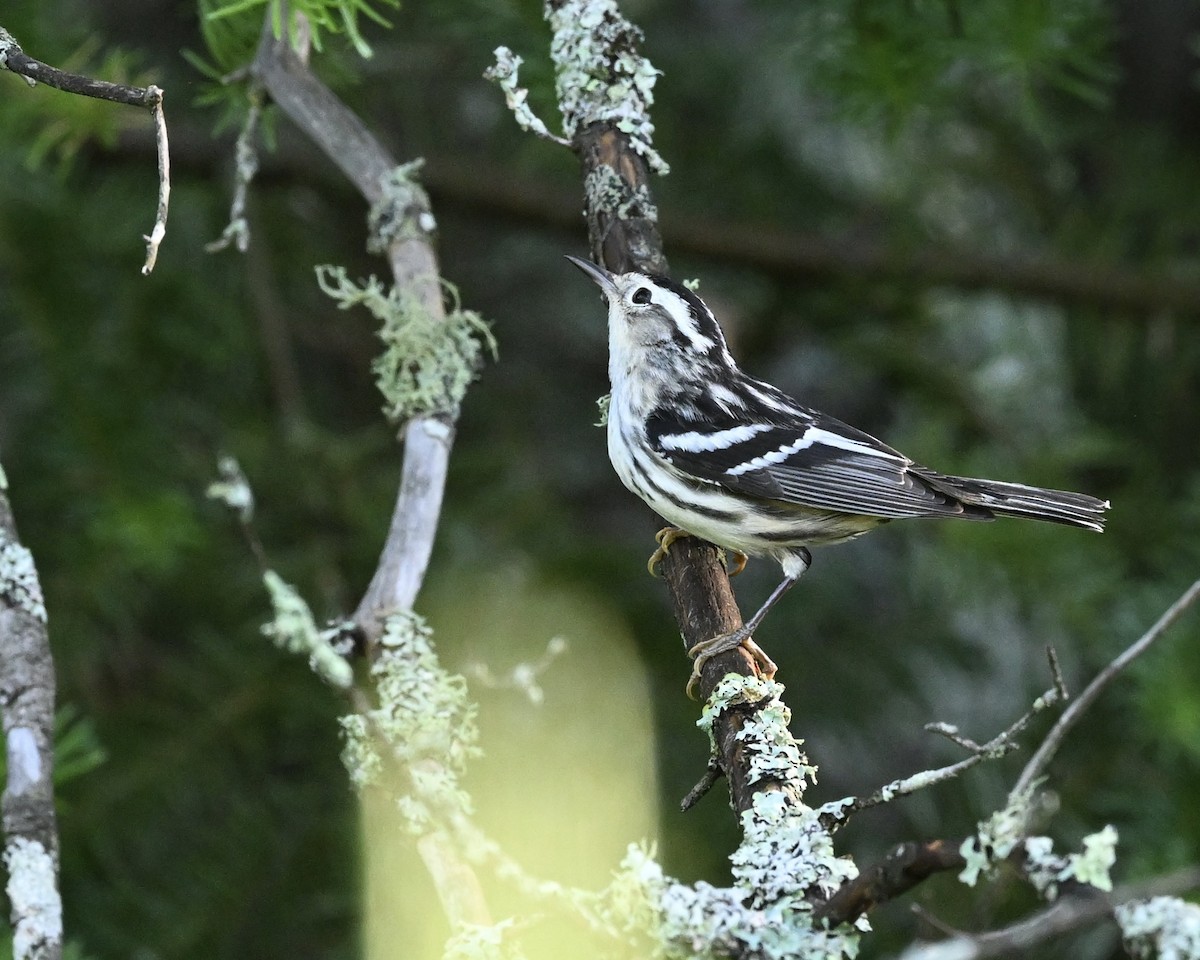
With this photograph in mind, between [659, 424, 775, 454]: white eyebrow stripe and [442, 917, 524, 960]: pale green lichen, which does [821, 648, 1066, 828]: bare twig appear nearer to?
[442, 917, 524, 960]: pale green lichen

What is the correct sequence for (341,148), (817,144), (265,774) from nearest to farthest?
(341,148) < (265,774) < (817,144)

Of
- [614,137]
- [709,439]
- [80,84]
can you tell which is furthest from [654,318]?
[80,84]

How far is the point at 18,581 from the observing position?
2023 millimetres

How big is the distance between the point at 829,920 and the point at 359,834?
1.98 m

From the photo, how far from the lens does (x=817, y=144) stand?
609 cm

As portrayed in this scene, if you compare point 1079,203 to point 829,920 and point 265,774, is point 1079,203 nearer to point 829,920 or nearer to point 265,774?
point 265,774

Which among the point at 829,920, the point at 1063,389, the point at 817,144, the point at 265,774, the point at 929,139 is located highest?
the point at 817,144

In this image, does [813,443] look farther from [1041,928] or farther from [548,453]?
[1041,928]

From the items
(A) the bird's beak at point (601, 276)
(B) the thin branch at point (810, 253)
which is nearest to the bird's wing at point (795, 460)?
(A) the bird's beak at point (601, 276)

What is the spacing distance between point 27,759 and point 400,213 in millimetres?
1328

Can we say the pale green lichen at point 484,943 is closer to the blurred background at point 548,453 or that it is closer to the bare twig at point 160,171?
the bare twig at point 160,171

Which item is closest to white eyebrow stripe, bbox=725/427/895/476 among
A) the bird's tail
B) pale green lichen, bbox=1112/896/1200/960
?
the bird's tail

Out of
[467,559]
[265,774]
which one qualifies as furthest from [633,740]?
[265,774]

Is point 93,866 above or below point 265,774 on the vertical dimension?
below
